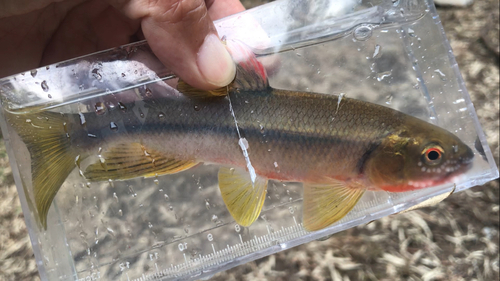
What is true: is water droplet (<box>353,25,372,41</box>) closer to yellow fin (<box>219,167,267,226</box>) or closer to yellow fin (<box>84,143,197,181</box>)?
yellow fin (<box>219,167,267,226</box>)

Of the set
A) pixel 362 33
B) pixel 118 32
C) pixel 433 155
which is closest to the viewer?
pixel 433 155

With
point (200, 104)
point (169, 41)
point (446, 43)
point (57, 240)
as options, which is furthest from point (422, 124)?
point (57, 240)

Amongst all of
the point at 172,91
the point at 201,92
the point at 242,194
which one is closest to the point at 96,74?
the point at 172,91

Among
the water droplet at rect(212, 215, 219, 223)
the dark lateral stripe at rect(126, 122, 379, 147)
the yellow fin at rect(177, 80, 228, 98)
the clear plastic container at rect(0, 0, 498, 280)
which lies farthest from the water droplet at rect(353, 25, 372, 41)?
the water droplet at rect(212, 215, 219, 223)

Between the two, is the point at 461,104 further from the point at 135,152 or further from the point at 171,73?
the point at 135,152

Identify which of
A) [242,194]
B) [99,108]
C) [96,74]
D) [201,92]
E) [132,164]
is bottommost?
[242,194]

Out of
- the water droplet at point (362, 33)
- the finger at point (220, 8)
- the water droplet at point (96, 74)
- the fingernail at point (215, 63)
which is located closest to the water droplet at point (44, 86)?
the water droplet at point (96, 74)

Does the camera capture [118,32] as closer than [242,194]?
No

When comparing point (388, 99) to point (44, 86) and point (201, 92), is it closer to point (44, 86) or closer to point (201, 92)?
point (201, 92)
